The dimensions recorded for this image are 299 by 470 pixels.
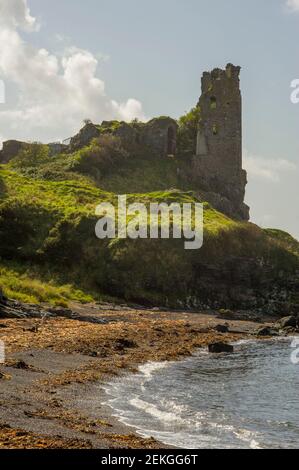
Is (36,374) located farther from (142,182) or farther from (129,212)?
(142,182)

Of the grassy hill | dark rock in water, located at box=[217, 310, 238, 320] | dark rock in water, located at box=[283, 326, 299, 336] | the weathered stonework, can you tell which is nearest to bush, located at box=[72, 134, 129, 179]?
the weathered stonework

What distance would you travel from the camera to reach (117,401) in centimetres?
1797

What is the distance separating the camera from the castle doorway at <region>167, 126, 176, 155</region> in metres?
97.6

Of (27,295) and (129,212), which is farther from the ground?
(129,212)

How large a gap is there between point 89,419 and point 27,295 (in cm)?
2813


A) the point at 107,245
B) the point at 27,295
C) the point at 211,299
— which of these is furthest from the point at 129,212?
the point at 27,295

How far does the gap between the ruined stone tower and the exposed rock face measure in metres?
32.4

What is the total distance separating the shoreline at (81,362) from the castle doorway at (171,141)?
53.7 m

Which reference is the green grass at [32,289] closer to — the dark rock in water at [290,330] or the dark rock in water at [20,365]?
the dark rock in water at [290,330]

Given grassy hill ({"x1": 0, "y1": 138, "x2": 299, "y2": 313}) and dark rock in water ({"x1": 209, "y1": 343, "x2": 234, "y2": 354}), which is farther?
grassy hill ({"x1": 0, "y1": 138, "x2": 299, "y2": 313})

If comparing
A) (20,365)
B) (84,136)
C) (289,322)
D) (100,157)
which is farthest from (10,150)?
(20,365)

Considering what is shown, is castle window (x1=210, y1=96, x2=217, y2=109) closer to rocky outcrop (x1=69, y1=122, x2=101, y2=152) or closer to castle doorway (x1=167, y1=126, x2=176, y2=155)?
castle doorway (x1=167, y1=126, x2=176, y2=155)

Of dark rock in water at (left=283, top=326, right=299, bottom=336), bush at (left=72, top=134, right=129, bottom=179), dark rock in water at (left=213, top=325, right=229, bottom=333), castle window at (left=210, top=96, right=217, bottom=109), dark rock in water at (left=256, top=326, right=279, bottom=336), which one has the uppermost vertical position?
castle window at (left=210, top=96, right=217, bottom=109)

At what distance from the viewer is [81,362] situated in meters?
24.2
